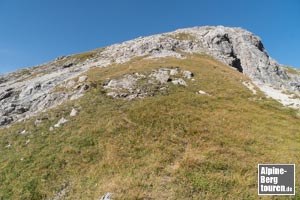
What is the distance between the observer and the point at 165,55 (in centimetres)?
5866

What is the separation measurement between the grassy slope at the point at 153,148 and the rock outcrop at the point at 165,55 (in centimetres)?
1215

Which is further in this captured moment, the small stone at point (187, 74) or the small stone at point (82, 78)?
the small stone at point (82, 78)

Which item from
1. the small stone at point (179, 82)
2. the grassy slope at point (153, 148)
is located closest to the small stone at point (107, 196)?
the grassy slope at point (153, 148)

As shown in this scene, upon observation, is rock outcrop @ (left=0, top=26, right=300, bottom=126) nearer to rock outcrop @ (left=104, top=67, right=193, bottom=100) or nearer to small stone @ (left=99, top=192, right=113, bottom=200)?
rock outcrop @ (left=104, top=67, right=193, bottom=100)

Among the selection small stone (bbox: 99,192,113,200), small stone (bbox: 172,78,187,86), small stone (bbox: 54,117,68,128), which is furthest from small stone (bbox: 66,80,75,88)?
small stone (bbox: 99,192,113,200)

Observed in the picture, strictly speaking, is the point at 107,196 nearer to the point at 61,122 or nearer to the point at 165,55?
the point at 61,122

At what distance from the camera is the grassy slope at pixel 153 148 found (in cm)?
1903

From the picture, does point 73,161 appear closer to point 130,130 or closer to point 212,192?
point 130,130

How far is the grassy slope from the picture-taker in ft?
62.4

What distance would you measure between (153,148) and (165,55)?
37.5m

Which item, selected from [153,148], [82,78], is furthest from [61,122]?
[82,78]

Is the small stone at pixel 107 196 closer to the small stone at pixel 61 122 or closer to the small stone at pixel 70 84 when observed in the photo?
the small stone at pixel 61 122

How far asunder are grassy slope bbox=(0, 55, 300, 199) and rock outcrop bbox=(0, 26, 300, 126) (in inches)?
478

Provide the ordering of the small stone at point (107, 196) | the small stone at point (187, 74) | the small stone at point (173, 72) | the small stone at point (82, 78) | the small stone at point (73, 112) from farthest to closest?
the small stone at point (82, 78)
the small stone at point (173, 72)
the small stone at point (187, 74)
the small stone at point (73, 112)
the small stone at point (107, 196)
